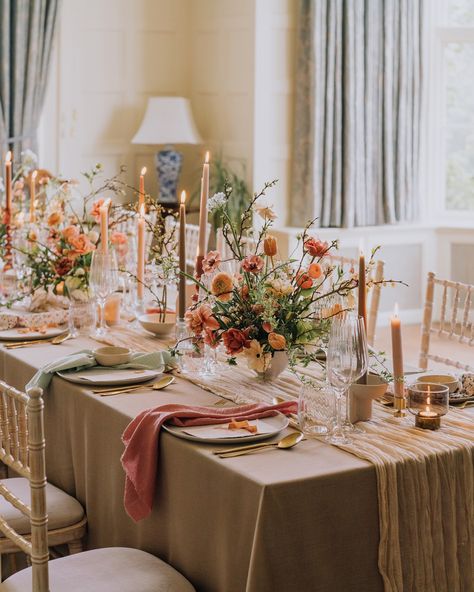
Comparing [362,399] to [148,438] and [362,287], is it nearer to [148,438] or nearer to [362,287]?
[362,287]

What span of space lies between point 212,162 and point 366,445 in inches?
191

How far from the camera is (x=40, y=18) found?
6.30 m

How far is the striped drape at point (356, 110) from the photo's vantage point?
20.9 ft

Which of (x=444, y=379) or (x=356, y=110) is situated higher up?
(x=356, y=110)

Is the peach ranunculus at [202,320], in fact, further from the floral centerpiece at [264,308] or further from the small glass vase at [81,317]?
the small glass vase at [81,317]

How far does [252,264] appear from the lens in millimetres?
2396

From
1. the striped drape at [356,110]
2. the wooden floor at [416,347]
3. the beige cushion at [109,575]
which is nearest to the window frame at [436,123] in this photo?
the striped drape at [356,110]

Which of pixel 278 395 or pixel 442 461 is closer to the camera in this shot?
pixel 442 461

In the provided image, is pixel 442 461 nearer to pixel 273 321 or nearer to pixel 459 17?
pixel 273 321

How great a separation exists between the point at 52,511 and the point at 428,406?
37.1 inches

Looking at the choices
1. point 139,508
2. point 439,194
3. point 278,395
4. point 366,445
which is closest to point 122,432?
point 139,508

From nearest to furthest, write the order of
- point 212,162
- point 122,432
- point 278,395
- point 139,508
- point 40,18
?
point 139,508, point 122,432, point 278,395, point 40,18, point 212,162

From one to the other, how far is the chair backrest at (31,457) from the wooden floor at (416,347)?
3809 millimetres

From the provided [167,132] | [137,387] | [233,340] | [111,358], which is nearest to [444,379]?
[233,340]
